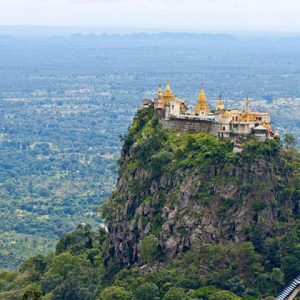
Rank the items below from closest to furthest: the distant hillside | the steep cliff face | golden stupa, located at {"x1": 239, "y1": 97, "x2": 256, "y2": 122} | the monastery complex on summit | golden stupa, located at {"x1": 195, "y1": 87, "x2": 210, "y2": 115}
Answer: the distant hillside
the steep cliff face
the monastery complex on summit
golden stupa, located at {"x1": 239, "y1": 97, "x2": 256, "y2": 122}
golden stupa, located at {"x1": 195, "y1": 87, "x2": 210, "y2": 115}

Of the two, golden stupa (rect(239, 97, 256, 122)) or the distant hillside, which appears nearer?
the distant hillside

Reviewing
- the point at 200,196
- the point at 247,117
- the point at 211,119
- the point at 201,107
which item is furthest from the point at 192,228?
the point at 201,107

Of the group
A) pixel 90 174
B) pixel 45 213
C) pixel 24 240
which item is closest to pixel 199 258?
pixel 24 240

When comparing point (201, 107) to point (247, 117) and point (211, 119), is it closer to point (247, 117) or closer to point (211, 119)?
point (211, 119)

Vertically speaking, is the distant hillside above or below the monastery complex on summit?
below

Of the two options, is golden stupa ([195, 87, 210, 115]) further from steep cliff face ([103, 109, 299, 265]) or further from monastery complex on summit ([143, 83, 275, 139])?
steep cliff face ([103, 109, 299, 265])

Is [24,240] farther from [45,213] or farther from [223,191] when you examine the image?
[223,191]

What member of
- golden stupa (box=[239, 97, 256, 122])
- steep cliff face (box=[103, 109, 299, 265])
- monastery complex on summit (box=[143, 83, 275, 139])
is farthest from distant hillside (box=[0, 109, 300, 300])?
golden stupa (box=[239, 97, 256, 122])
